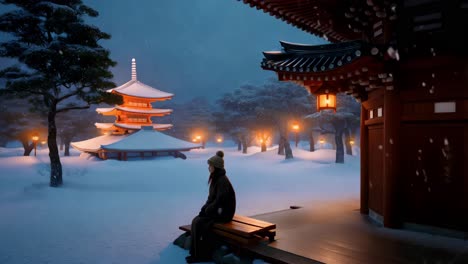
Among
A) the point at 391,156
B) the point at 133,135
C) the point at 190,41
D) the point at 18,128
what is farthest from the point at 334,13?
the point at 190,41

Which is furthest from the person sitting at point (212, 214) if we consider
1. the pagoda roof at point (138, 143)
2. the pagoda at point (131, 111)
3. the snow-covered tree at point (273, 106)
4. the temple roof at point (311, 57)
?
the pagoda at point (131, 111)

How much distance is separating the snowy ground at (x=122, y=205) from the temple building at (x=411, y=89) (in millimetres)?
3738

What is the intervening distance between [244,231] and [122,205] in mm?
7116

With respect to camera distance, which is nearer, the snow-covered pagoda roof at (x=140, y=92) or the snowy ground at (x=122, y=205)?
the snowy ground at (x=122, y=205)

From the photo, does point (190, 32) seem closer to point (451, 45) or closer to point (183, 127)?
point (183, 127)

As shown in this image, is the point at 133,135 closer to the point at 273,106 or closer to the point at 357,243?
the point at 273,106

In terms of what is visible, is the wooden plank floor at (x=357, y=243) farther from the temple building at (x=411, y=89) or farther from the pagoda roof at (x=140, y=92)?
the pagoda roof at (x=140, y=92)

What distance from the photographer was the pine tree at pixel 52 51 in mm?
13562

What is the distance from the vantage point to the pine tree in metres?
13.6

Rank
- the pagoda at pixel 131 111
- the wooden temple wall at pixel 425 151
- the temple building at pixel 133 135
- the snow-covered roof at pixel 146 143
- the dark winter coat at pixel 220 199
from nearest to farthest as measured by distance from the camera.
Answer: the dark winter coat at pixel 220 199, the wooden temple wall at pixel 425 151, the snow-covered roof at pixel 146 143, the temple building at pixel 133 135, the pagoda at pixel 131 111

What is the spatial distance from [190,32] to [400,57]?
161253mm

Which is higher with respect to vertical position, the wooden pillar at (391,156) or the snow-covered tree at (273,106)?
the snow-covered tree at (273,106)

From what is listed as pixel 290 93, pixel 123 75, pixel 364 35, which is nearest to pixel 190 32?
pixel 123 75

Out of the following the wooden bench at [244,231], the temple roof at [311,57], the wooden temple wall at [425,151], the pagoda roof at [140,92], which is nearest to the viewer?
the wooden bench at [244,231]
